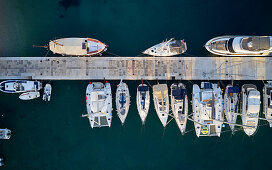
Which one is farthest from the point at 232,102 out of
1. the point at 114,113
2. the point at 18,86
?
the point at 18,86

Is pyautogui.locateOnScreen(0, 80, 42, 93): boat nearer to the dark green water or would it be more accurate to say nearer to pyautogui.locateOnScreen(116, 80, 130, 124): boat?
the dark green water

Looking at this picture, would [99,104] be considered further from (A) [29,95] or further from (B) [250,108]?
(B) [250,108]

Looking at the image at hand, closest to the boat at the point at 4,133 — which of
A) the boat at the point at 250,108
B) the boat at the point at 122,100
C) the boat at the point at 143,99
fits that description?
the boat at the point at 122,100

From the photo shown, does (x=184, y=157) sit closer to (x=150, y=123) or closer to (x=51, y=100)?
(x=150, y=123)

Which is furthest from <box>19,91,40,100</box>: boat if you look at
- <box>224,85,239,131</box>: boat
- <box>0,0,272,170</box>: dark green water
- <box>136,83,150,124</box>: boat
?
<box>224,85,239,131</box>: boat
